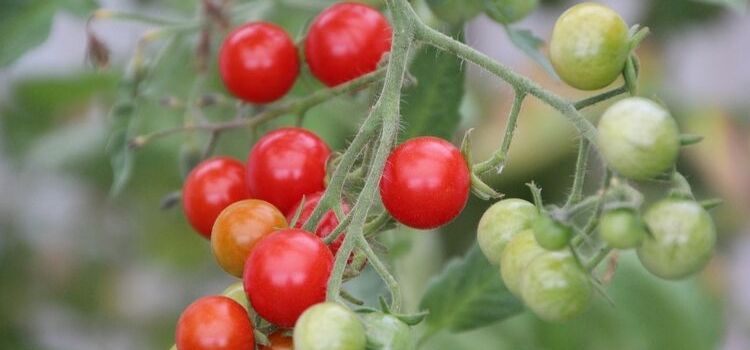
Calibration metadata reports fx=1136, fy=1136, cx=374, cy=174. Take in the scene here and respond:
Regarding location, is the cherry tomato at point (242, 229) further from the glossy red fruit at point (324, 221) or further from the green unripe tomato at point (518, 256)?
the green unripe tomato at point (518, 256)

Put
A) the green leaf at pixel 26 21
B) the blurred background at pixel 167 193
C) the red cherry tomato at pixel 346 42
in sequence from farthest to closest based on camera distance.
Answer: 1. the blurred background at pixel 167 193
2. the green leaf at pixel 26 21
3. the red cherry tomato at pixel 346 42

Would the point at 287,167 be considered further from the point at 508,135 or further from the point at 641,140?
→ the point at 641,140

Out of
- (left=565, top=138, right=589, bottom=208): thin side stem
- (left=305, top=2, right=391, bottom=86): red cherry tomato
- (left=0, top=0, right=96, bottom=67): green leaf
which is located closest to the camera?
(left=565, top=138, right=589, bottom=208): thin side stem

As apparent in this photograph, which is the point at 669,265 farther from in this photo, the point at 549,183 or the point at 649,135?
the point at 549,183

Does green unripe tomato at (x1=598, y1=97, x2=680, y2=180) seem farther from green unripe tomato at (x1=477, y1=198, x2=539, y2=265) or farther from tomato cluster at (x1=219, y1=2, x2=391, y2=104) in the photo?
tomato cluster at (x1=219, y1=2, x2=391, y2=104)

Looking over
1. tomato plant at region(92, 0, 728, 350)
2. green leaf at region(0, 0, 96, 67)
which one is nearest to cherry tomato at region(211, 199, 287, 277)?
tomato plant at region(92, 0, 728, 350)

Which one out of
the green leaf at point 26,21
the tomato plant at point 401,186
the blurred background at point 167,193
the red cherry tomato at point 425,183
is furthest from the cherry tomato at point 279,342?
the blurred background at point 167,193

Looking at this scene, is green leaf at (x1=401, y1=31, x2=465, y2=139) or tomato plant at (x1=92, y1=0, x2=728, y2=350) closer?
tomato plant at (x1=92, y1=0, x2=728, y2=350)
